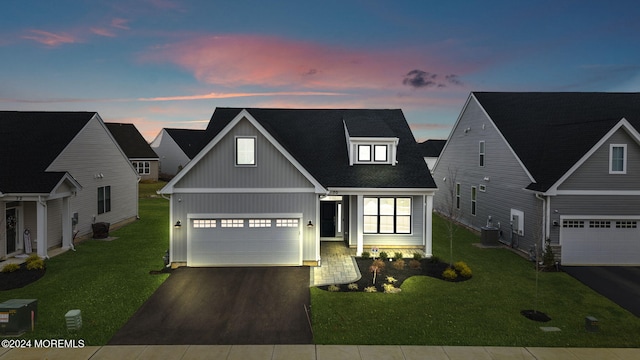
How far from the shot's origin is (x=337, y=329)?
1015 cm

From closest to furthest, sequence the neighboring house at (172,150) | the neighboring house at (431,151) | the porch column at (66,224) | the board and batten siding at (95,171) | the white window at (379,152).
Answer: the porch column at (66,224), the white window at (379,152), the board and batten siding at (95,171), the neighboring house at (431,151), the neighboring house at (172,150)

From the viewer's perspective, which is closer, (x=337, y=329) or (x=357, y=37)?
(x=337, y=329)

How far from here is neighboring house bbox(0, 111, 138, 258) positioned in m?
17.4

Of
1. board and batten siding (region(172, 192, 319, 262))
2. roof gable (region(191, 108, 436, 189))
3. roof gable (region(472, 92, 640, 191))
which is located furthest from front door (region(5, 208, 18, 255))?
roof gable (region(472, 92, 640, 191))

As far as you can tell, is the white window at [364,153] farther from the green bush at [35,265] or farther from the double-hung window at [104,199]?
the double-hung window at [104,199]

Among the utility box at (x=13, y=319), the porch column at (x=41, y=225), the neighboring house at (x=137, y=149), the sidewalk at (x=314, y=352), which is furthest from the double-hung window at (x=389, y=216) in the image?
the neighboring house at (x=137, y=149)

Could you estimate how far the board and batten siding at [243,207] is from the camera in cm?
1653

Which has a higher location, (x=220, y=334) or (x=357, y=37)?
(x=357, y=37)

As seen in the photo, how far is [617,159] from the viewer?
17031mm

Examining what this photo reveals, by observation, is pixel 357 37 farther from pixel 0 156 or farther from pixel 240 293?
pixel 0 156

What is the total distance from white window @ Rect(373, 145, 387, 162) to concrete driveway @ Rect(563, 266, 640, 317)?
32.3 feet

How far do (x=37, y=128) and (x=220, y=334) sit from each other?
18.8 meters

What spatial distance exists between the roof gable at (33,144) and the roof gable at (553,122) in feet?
79.0

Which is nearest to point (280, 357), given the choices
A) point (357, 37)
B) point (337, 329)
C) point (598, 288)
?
point (337, 329)
